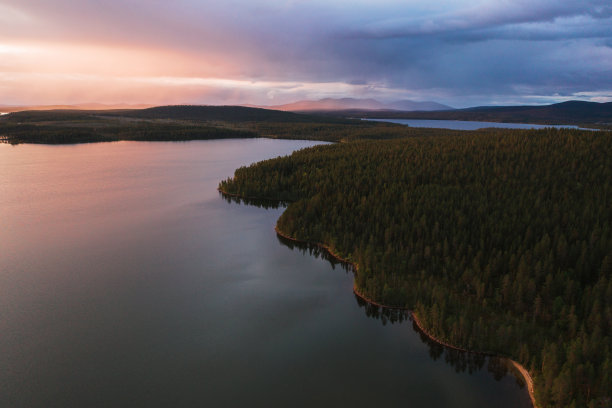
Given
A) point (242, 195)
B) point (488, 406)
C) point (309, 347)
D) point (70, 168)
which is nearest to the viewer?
point (488, 406)

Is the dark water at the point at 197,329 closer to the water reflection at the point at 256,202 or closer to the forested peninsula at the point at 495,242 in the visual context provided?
the forested peninsula at the point at 495,242

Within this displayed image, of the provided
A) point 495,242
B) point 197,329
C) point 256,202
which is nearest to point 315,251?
point 495,242

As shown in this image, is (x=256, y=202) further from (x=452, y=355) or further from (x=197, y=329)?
(x=452, y=355)

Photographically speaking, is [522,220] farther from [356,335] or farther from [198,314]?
[198,314]

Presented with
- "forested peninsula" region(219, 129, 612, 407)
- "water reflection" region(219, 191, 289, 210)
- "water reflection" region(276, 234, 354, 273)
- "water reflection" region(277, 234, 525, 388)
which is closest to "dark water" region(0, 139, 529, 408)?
"water reflection" region(277, 234, 525, 388)

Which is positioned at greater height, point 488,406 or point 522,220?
point 522,220

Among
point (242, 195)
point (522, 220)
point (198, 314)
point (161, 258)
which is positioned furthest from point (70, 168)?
point (522, 220)

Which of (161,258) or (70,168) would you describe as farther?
(70,168)
